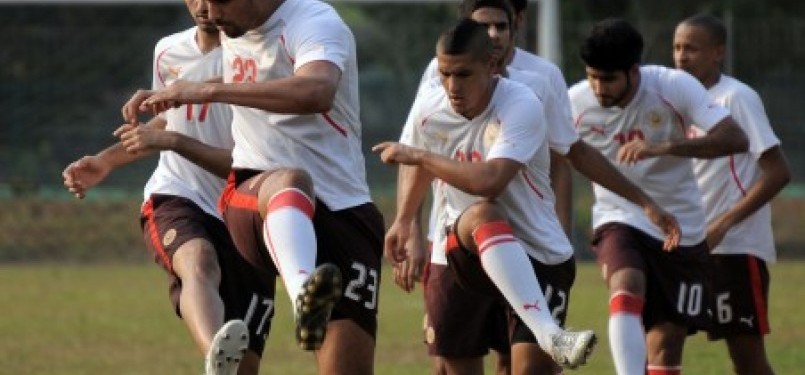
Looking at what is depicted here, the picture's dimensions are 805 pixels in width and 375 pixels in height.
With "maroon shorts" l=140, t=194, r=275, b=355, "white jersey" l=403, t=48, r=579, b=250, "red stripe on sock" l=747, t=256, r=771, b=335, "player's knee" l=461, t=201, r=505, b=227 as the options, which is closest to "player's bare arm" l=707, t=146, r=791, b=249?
"red stripe on sock" l=747, t=256, r=771, b=335

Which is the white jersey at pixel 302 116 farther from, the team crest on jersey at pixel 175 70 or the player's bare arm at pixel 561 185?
the player's bare arm at pixel 561 185

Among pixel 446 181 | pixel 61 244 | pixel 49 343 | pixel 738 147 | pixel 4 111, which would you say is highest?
pixel 446 181

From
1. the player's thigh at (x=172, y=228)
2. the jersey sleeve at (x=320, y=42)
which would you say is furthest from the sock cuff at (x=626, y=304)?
the jersey sleeve at (x=320, y=42)

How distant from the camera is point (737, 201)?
35.3ft

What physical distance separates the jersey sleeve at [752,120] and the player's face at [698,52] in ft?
0.62

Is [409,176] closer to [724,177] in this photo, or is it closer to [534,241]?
[534,241]

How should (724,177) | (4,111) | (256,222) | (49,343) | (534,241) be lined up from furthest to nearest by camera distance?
(4,111), (49,343), (724,177), (534,241), (256,222)

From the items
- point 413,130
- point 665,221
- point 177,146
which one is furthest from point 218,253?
point 665,221

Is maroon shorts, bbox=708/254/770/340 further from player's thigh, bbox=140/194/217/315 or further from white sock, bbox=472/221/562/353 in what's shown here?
player's thigh, bbox=140/194/217/315

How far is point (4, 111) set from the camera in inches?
950

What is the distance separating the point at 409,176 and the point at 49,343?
703cm

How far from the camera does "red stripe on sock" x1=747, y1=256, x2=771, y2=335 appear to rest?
10.6m

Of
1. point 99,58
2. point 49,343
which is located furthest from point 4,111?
point 49,343

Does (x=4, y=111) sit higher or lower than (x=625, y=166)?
lower
